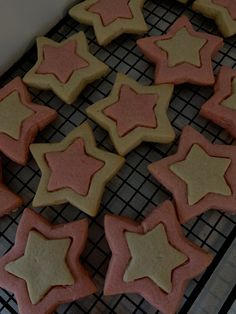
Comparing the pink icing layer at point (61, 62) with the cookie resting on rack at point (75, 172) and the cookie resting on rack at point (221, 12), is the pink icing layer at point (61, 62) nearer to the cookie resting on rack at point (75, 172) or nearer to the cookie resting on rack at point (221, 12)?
the cookie resting on rack at point (75, 172)

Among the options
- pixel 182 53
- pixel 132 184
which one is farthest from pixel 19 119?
pixel 182 53

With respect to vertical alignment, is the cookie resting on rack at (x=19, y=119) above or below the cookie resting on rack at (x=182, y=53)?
above

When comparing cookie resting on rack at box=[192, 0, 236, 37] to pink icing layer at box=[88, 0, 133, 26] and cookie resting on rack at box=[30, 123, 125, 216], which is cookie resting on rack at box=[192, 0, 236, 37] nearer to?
pink icing layer at box=[88, 0, 133, 26]

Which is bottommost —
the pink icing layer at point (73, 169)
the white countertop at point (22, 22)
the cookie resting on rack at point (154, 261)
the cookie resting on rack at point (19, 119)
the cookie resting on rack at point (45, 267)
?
the cookie resting on rack at point (154, 261)

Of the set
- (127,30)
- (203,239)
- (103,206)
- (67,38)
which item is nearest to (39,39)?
(67,38)

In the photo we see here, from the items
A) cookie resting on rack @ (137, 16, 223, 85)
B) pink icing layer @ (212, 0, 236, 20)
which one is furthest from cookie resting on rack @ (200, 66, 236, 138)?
pink icing layer @ (212, 0, 236, 20)

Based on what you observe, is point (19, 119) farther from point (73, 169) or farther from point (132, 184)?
point (132, 184)

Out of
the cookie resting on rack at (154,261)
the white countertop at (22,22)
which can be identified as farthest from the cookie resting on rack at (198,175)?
the white countertop at (22,22)
